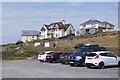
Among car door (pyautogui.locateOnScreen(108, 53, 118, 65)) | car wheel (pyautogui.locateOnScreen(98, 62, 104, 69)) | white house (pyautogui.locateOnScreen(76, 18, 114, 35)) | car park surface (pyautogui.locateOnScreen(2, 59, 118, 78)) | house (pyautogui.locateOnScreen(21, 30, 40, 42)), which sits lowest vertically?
car park surface (pyautogui.locateOnScreen(2, 59, 118, 78))

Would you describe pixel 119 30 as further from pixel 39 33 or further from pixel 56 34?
pixel 39 33

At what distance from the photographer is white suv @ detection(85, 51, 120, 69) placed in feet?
74.7

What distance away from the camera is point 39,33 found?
139625 mm

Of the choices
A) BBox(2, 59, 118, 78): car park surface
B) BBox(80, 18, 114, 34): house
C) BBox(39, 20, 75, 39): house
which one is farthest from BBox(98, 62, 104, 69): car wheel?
→ BBox(39, 20, 75, 39): house

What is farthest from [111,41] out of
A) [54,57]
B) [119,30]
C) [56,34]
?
[56,34]

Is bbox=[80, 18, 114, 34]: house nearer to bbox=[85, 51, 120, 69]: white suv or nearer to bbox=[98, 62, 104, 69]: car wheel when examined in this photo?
bbox=[85, 51, 120, 69]: white suv

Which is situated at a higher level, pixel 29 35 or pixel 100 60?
pixel 29 35

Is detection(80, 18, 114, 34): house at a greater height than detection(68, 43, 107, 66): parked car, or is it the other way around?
detection(80, 18, 114, 34): house

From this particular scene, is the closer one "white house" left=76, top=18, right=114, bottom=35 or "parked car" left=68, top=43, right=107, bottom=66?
"parked car" left=68, top=43, right=107, bottom=66

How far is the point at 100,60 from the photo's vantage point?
896 inches

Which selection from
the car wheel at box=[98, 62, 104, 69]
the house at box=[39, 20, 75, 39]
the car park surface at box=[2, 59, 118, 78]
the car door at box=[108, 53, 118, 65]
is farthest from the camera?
the house at box=[39, 20, 75, 39]

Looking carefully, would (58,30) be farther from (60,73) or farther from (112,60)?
(60,73)

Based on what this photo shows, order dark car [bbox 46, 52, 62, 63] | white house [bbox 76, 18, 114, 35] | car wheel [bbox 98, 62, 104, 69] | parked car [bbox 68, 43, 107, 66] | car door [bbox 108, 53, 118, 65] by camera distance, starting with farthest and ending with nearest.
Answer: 1. white house [bbox 76, 18, 114, 35]
2. dark car [bbox 46, 52, 62, 63]
3. parked car [bbox 68, 43, 107, 66]
4. car door [bbox 108, 53, 118, 65]
5. car wheel [bbox 98, 62, 104, 69]

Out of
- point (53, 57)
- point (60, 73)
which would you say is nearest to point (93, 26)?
point (53, 57)
